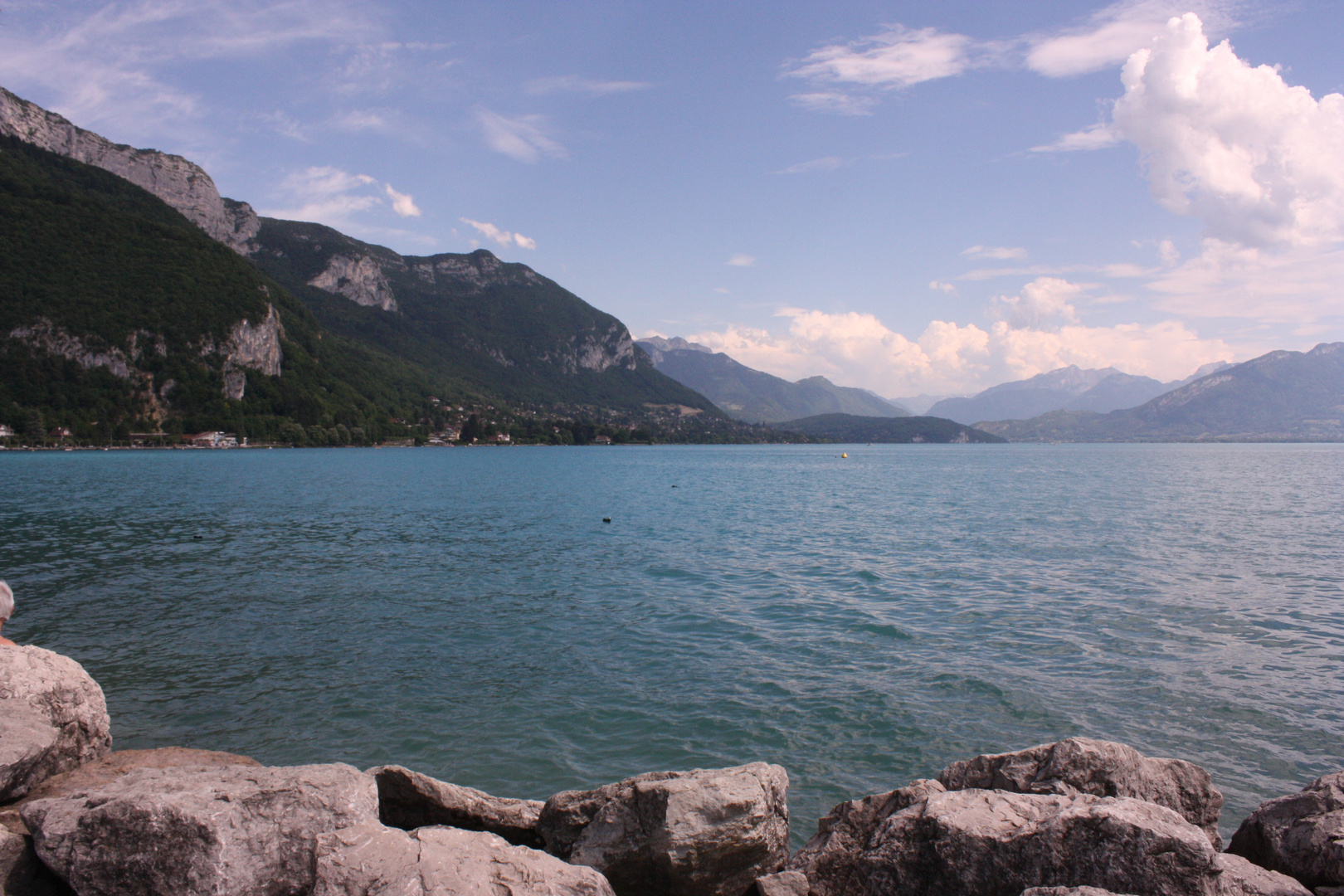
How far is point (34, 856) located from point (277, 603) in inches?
653

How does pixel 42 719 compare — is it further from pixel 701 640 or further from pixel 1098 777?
pixel 701 640

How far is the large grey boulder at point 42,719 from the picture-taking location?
7734 mm

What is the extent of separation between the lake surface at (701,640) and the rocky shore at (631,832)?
2.57 meters

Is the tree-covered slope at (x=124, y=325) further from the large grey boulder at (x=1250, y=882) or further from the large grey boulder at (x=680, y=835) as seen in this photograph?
Result: the large grey boulder at (x=1250, y=882)

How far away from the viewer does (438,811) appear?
789 cm

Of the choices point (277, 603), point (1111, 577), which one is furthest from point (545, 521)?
point (1111, 577)

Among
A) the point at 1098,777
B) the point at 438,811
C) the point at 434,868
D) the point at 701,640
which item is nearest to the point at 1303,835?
the point at 1098,777

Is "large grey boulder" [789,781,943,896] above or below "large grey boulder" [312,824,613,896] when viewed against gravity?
below

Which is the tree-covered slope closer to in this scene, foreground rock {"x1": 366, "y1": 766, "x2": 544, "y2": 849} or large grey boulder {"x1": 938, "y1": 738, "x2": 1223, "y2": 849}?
foreground rock {"x1": 366, "y1": 766, "x2": 544, "y2": 849}

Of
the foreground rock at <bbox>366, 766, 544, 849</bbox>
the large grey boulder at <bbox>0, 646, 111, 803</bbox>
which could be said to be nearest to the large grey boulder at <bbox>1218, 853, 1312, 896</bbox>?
the foreground rock at <bbox>366, 766, 544, 849</bbox>

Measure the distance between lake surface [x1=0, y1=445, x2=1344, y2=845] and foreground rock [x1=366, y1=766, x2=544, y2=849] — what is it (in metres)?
2.56

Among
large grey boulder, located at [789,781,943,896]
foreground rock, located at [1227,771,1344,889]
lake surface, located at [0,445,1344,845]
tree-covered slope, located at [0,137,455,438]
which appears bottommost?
lake surface, located at [0,445,1344,845]

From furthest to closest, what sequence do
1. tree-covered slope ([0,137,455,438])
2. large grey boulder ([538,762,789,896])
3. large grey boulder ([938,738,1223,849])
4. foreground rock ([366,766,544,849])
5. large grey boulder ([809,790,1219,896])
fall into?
1. tree-covered slope ([0,137,455,438])
2. foreground rock ([366,766,544,849])
3. large grey boulder ([938,738,1223,849])
4. large grey boulder ([538,762,789,896])
5. large grey boulder ([809,790,1219,896])

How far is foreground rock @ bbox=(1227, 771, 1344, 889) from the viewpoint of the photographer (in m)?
6.64
